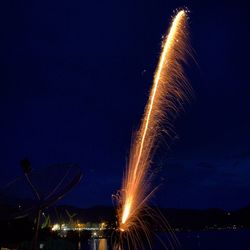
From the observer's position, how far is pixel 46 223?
A: 125375mm

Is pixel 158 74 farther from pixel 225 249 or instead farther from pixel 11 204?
pixel 225 249

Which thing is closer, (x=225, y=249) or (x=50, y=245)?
(x=50, y=245)

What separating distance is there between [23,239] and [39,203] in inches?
1460

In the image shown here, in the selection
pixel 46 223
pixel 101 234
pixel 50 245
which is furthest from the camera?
pixel 101 234

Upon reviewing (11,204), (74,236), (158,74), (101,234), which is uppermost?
(101,234)

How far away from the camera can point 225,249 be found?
186750 millimetres

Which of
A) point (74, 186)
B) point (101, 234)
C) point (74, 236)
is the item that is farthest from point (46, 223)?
point (74, 186)

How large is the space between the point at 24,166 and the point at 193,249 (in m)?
168

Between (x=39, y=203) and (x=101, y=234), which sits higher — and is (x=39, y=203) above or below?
below

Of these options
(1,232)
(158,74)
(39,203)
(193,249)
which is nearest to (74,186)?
(39,203)

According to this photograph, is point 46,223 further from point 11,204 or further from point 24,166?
point 24,166

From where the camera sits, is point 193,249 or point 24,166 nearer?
point 24,166

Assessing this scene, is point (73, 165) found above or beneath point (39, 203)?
above

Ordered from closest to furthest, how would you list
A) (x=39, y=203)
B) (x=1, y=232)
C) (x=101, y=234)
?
(x=39, y=203), (x=1, y=232), (x=101, y=234)
